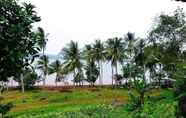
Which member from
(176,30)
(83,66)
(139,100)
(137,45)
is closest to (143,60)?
(137,45)

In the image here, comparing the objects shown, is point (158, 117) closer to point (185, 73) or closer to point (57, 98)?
point (185, 73)

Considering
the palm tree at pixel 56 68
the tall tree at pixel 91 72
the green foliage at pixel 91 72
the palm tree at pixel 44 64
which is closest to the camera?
the palm tree at pixel 44 64

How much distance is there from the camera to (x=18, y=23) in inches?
266

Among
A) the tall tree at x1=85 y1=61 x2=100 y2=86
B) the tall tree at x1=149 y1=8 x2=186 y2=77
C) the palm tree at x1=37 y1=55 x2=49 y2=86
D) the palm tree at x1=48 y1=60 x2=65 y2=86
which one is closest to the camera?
the tall tree at x1=149 y1=8 x2=186 y2=77

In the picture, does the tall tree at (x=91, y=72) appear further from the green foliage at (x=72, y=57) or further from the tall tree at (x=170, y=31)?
the tall tree at (x=170, y=31)

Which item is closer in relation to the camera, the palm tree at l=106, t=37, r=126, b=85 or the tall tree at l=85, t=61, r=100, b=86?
the palm tree at l=106, t=37, r=126, b=85

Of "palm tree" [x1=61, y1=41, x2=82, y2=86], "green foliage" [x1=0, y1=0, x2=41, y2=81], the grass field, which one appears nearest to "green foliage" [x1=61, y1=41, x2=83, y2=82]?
"palm tree" [x1=61, y1=41, x2=82, y2=86]

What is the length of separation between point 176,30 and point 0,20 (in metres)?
61.6

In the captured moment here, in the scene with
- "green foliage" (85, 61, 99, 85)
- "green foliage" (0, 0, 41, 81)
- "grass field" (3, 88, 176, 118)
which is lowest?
"grass field" (3, 88, 176, 118)

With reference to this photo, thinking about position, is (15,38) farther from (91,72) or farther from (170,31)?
(91,72)

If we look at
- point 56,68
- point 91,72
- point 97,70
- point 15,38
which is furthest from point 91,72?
point 15,38

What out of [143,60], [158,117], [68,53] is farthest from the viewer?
[68,53]

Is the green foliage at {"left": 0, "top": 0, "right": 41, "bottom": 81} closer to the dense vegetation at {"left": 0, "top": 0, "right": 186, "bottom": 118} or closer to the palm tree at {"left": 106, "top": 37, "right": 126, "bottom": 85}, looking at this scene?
the dense vegetation at {"left": 0, "top": 0, "right": 186, "bottom": 118}

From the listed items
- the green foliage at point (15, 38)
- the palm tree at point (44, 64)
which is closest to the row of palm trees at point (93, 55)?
the palm tree at point (44, 64)
